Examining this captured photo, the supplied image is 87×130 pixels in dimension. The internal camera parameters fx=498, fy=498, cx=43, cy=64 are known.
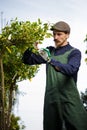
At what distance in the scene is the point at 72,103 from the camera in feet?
18.5

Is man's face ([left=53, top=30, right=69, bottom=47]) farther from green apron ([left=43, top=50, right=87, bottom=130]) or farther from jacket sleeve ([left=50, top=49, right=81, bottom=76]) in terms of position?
green apron ([left=43, top=50, right=87, bottom=130])

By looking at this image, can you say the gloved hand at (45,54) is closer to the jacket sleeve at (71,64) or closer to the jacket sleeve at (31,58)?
the jacket sleeve at (71,64)

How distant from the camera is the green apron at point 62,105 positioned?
18.3 feet

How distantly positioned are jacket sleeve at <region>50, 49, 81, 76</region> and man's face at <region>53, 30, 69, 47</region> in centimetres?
21

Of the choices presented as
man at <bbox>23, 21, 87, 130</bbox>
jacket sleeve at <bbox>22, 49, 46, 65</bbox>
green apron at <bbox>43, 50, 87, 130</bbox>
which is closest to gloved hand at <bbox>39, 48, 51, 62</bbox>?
man at <bbox>23, 21, 87, 130</bbox>

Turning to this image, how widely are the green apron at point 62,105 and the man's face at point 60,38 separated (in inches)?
15.5

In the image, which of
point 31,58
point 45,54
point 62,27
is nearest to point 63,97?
point 45,54

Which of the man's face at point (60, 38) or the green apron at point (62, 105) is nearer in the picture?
the green apron at point (62, 105)

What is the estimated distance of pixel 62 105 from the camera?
5.64m

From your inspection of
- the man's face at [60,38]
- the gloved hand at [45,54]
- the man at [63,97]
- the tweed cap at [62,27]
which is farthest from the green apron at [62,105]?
the tweed cap at [62,27]

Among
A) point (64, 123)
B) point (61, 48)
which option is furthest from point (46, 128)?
point (61, 48)

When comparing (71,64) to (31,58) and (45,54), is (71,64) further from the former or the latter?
(31,58)

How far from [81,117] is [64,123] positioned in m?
0.21

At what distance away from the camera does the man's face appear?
19.2 feet
